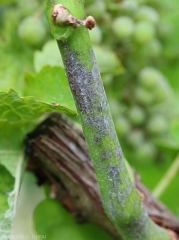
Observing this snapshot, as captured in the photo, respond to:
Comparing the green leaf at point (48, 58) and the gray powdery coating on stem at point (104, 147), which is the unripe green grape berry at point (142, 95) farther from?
the gray powdery coating on stem at point (104, 147)

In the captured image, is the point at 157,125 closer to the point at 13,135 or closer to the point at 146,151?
the point at 146,151

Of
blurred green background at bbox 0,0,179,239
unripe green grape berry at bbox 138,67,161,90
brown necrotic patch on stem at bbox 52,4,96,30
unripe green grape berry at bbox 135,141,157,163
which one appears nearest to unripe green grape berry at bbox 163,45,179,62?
blurred green background at bbox 0,0,179,239

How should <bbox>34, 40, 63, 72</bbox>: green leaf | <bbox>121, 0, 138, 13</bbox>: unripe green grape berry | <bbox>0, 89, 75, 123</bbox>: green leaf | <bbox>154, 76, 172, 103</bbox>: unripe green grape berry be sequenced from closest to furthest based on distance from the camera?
<bbox>0, 89, 75, 123</bbox>: green leaf, <bbox>34, 40, 63, 72</bbox>: green leaf, <bbox>121, 0, 138, 13</bbox>: unripe green grape berry, <bbox>154, 76, 172, 103</bbox>: unripe green grape berry

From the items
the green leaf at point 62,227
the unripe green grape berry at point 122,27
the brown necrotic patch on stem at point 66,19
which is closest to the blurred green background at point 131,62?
the unripe green grape berry at point 122,27

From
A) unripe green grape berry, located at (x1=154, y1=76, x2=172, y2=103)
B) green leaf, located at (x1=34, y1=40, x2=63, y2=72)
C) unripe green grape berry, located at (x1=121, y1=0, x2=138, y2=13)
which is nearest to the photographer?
green leaf, located at (x1=34, y1=40, x2=63, y2=72)

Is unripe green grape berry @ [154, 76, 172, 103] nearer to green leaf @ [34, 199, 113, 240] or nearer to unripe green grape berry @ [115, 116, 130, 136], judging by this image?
unripe green grape berry @ [115, 116, 130, 136]

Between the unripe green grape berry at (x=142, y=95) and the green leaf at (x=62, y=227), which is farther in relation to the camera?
the unripe green grape berry at (x=142, y=95)

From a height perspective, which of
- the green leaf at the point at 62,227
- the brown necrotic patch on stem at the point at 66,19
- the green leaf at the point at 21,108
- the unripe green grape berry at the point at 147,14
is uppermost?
the unripe green grape berry at the point at 147,14
